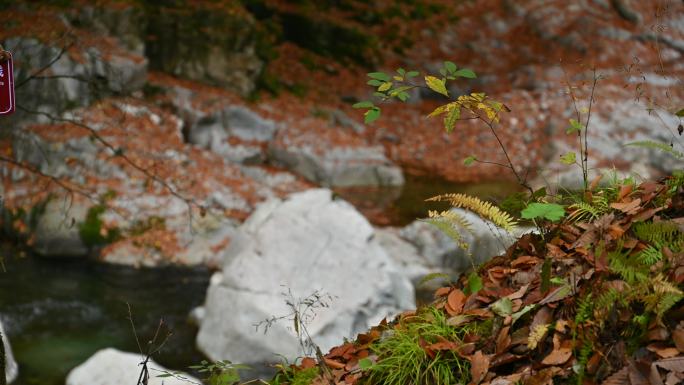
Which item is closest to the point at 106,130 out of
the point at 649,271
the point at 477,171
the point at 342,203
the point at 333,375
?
the point at 342,203

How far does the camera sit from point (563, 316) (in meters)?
2.51

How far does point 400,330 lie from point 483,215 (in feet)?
2.19

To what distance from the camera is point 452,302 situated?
9.59 ft

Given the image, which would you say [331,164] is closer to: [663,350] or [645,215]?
[645,215]

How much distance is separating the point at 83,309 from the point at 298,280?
9.73 ft

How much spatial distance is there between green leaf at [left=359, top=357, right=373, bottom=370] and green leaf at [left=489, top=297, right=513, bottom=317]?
54 cm

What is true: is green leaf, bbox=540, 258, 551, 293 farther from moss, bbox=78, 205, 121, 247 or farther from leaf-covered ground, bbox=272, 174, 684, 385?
moss, bbox=78, 205, 121, 247

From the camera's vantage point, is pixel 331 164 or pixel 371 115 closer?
pixel 371 115

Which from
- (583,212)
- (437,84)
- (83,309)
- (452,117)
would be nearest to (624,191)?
(583,212)

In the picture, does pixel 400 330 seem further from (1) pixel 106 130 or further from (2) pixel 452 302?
(1) pixel 106 130

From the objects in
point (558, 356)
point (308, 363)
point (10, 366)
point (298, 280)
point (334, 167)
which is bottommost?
point (334, 167)

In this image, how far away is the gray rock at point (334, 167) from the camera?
12234 mm

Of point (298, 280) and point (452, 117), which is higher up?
point (452, 117)

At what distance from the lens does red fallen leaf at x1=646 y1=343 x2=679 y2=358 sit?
7.13 ft
